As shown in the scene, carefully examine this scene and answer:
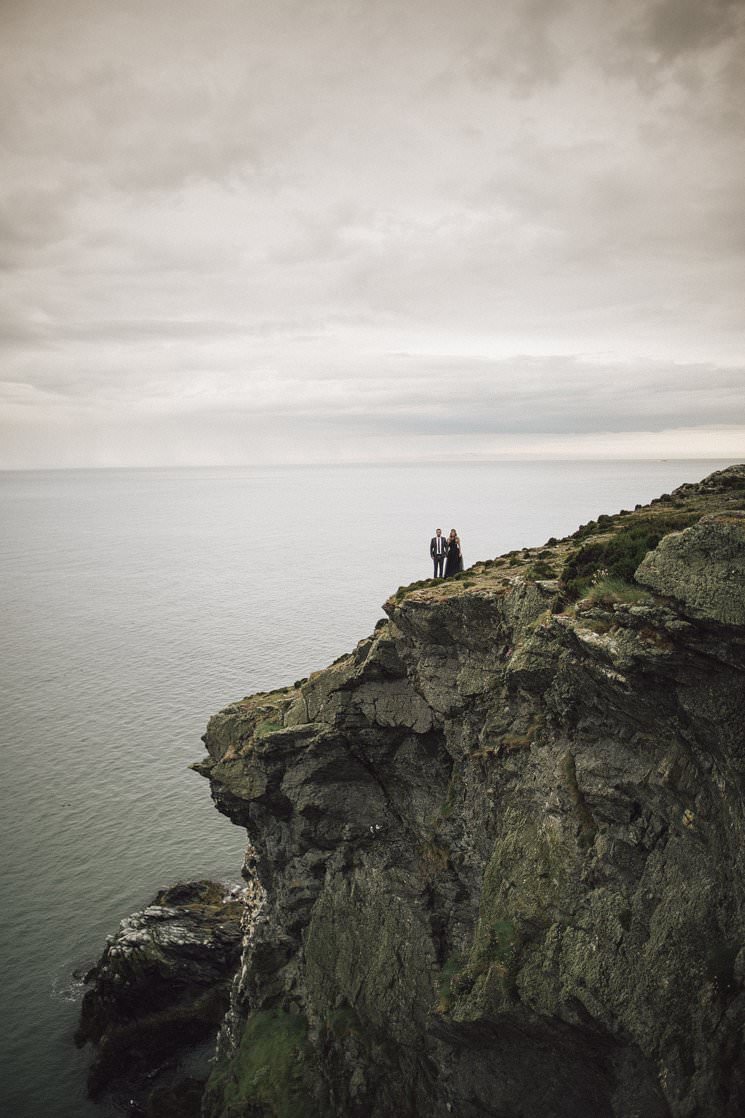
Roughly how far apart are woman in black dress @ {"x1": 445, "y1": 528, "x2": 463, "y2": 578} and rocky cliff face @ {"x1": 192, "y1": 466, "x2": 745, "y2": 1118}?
10.1 meters

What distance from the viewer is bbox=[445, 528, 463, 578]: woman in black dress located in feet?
140

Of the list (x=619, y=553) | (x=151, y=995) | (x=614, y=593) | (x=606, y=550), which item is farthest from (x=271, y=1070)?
(x=619, y=553)

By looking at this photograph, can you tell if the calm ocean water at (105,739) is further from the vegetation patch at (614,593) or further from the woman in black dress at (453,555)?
the vegetation patch at (614,593)

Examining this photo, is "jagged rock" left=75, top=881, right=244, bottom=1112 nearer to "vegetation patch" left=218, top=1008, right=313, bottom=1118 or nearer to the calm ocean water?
the calm ocean water

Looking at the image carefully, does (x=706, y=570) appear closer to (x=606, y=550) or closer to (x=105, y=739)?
(x=606, y=550)

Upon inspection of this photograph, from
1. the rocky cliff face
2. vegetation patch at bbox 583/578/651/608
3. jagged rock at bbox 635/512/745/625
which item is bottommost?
A: the rocky cliff face

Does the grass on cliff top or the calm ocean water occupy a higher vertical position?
the grass on cliff top

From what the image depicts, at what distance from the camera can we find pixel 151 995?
125ft

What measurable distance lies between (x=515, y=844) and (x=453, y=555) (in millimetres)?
21623

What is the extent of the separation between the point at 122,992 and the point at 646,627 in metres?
35.7

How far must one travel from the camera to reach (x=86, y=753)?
221 ft

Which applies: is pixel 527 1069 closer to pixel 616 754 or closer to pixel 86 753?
pixel 616 754

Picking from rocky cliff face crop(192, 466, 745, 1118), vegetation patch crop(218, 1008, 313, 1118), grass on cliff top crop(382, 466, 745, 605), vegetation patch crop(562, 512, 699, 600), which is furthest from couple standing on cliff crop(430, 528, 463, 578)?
vegetation patch crop(218, 1008, 313, 1118)

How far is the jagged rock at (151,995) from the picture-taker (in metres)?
36.8
